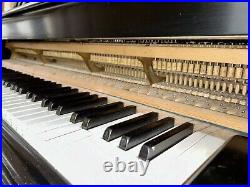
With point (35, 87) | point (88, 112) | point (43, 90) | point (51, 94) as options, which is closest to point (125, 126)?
point (88, 112)

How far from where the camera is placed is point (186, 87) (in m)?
1.09

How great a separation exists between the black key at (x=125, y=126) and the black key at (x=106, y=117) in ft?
0.40

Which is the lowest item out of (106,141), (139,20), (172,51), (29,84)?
(106,141)

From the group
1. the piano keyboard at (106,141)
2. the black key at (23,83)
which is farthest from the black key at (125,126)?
the black key at (23,83)

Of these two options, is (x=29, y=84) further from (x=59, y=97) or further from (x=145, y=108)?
(x=145, y=108)

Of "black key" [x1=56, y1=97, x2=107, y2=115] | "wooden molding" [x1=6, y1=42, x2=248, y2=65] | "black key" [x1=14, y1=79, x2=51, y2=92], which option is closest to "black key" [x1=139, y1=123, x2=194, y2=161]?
"wooden molding" [x1=6, y1=42, x2=248, y2=65]

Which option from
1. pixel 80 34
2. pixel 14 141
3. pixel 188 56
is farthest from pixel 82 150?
pixel 80 34

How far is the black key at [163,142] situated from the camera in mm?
761

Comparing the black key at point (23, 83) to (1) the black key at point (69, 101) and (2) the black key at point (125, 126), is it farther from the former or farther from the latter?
(2) the black key at point (125, 126)

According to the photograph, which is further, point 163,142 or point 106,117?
point 106,117

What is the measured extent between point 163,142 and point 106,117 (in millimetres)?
340

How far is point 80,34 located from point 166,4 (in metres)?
0.58

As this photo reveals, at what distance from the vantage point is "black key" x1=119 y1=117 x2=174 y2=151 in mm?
828

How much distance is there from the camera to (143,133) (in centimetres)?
88
